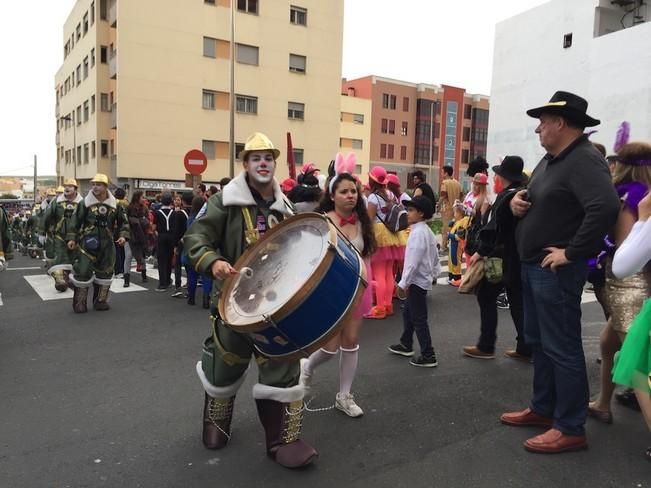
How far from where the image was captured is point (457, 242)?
9.56 meters

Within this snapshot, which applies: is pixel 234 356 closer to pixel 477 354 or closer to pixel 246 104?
pixel 477 354

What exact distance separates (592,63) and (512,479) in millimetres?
27906

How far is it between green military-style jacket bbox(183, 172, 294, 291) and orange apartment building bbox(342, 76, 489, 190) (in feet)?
193

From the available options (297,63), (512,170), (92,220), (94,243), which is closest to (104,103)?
(297,63)

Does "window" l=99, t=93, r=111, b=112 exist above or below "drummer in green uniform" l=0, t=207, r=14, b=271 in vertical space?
above

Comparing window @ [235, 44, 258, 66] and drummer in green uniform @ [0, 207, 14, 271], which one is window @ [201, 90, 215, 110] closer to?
window @ [235, 44, 258, 66]

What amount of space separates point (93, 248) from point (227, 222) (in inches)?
196

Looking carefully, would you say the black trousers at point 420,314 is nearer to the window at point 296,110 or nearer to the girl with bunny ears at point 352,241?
the girl with bunny ears at point 352,241

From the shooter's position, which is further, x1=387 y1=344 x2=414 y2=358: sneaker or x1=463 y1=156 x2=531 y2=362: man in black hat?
x1=387 y1=344 x2=414 y2=358: sneaker

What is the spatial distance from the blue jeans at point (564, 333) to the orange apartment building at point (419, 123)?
193ft

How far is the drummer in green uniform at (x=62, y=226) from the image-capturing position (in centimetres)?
820

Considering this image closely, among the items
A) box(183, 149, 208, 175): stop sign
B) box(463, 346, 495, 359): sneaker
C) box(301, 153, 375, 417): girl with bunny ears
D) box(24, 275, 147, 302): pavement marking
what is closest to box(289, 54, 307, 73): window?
box(183, 149, 208, 175): stop sign

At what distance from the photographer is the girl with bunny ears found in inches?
161

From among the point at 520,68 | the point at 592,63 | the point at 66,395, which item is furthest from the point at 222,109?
the point at 66,395
